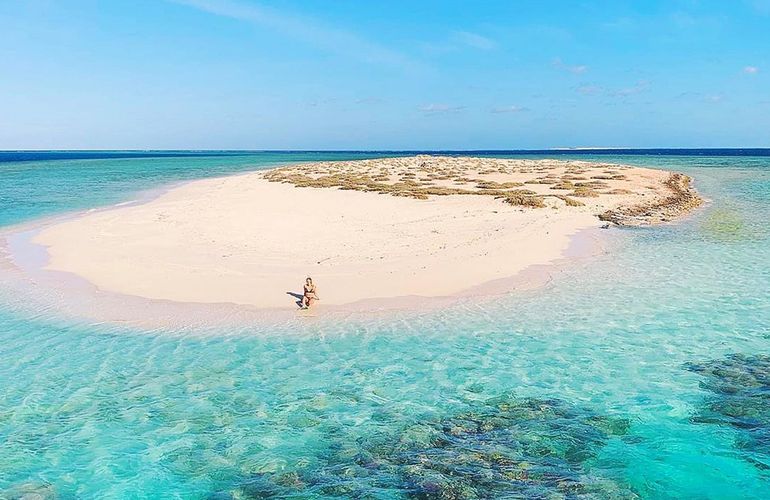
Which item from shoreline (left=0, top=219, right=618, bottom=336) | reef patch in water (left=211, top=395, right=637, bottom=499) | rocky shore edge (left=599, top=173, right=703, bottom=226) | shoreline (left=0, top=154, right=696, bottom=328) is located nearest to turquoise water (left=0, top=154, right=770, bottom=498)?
reef patch in water (left=211, top=395, right=637, bottom=499)

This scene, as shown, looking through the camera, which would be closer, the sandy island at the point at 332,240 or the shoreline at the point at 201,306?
the shoreline at the point at 201,306

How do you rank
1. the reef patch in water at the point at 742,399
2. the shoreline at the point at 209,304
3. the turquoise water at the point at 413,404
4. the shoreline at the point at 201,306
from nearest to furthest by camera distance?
the turquoise water at the point at 413,404
the reef patch in water at the point at 742,399
the shoreline at the point at 201,306
the shoreline at the point at 209,304

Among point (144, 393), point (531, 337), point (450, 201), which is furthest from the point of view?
point (450, 201)

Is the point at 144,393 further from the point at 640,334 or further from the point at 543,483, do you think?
the point at 640,334

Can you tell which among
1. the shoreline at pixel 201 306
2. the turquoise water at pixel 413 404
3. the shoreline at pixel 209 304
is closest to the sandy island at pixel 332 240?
the shoreline at pixel 209 304

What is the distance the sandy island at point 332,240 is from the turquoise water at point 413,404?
110 inches

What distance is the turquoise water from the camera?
24.5 ft

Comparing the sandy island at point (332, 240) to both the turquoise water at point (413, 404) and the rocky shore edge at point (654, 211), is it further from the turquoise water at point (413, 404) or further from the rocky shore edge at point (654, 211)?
the turquoise water at point (413, 404)

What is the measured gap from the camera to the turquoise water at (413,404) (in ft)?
24.5

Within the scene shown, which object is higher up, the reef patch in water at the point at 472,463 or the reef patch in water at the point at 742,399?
the reef patch in water at the point at 742,399

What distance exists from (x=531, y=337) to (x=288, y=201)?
26.5m

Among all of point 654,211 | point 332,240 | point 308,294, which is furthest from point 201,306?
point 654,211

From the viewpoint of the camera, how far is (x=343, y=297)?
50.0 ft

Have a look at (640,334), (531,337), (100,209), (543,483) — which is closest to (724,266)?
(640,334)
